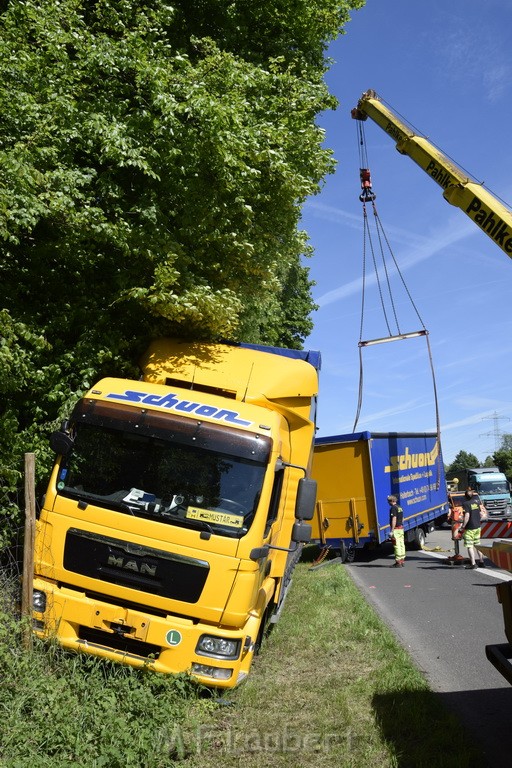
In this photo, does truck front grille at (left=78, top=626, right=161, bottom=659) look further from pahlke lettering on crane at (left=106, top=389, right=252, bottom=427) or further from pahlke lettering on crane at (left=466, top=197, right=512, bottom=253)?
pahlke lettering on crane at (left=466, top=197, right=512, bottom=253)

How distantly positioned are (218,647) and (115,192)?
5.26 metres

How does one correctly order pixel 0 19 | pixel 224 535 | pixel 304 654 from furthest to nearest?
1. pixel 0 19
2. pixel 304 654
3. pixel 224 535

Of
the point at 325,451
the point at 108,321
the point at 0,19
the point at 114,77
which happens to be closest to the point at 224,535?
the point at 108,321

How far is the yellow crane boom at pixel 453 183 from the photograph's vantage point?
10637mm

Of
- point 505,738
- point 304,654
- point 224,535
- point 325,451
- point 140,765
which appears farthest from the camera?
point 325,451

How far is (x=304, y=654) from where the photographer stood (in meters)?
6.58

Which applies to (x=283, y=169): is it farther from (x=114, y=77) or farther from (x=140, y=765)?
(x=140, y=765)

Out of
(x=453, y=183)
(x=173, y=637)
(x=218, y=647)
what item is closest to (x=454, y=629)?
(x=218, y=647)

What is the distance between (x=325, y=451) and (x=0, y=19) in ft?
34.5

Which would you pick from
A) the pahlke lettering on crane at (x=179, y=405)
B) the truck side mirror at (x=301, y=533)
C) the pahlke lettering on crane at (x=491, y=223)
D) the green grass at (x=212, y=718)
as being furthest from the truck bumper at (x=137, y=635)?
the pahlke lettering on crane at (x=491, y=223)

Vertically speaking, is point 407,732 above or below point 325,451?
below

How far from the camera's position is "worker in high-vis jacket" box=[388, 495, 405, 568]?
1402 cm

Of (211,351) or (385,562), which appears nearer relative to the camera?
(211,351)

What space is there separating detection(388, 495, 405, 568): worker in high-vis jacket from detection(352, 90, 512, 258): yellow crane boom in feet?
21.5
